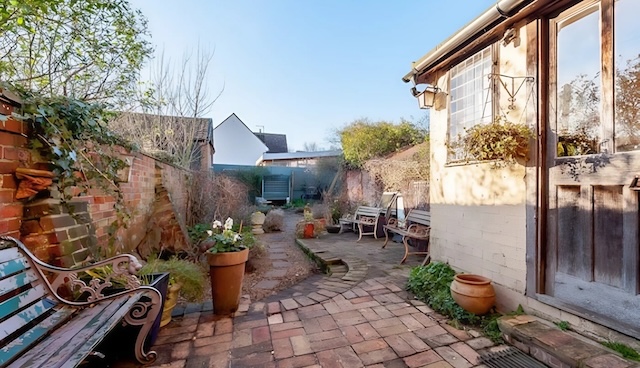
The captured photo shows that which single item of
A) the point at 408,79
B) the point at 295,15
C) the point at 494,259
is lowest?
the point at 494,259

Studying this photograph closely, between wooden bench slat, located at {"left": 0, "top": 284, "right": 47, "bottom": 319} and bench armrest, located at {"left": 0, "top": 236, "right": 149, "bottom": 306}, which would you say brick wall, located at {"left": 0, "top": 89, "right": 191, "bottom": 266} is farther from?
wooden bench slat, located at {"left": 0, "top": 284, "right": 47, "bottom": 319}

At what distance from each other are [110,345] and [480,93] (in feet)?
13.6

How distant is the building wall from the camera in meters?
2.65

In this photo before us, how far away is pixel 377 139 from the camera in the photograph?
1052cm

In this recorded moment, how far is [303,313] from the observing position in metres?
2.83

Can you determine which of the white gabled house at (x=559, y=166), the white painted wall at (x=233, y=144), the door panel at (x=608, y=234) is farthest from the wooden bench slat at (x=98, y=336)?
the white painted wall at (x=233, y=144)

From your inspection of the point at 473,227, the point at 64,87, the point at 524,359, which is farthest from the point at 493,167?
the point at 64,87

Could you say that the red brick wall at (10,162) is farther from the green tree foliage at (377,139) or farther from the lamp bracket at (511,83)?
the green tree foliage at (377,139)

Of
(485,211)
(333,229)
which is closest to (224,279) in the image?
(485,211)

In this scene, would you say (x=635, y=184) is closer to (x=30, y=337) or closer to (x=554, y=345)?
(x=554, y=345)

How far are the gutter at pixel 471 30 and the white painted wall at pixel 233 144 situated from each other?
1875 centimetres

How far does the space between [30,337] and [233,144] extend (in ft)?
69.0

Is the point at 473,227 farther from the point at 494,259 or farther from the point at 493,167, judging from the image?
the point at 493,167

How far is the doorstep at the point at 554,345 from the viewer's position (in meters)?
1.76
